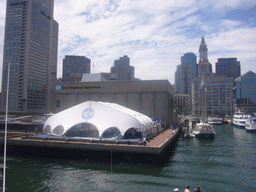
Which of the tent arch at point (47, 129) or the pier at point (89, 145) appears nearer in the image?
the pier at point (89, 145)

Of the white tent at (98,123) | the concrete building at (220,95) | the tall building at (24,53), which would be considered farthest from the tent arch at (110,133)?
the concrete building at (220,95)

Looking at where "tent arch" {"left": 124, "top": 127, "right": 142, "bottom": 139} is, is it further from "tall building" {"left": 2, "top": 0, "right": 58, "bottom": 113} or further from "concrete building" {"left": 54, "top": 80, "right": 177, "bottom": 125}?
"tall building" {"left": 2, "top": 0, "right": 58, "bottom": 113}

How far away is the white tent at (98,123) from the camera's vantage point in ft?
113

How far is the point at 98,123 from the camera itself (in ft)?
115

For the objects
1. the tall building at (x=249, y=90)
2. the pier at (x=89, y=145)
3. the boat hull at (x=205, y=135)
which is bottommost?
the boat hull at (x=205, y=135)

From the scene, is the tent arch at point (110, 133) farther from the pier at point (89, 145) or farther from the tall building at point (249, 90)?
the tall building at point (249, 90)

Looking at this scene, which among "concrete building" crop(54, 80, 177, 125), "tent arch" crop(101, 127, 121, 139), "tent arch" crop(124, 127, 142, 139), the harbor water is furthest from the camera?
"concrete building" crop(54, 80, 177, 125)

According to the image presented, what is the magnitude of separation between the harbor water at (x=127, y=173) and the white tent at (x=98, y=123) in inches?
219

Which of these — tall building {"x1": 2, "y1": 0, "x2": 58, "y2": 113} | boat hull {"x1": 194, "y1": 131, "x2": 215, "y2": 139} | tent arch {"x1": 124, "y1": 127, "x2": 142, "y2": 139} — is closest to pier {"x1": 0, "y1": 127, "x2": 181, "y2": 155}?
tent arch {"x1": 124, "y1": 127, "x2": 142, "y2": 139}

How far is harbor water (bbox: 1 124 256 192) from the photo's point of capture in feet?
65.9

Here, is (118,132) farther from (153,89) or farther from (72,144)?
(153,89)

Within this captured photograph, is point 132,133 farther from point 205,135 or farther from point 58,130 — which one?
point 205,135

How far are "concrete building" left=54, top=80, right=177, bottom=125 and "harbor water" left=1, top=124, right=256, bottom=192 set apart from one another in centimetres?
3488

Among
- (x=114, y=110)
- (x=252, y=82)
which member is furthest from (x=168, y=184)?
(x=252, y=82)
